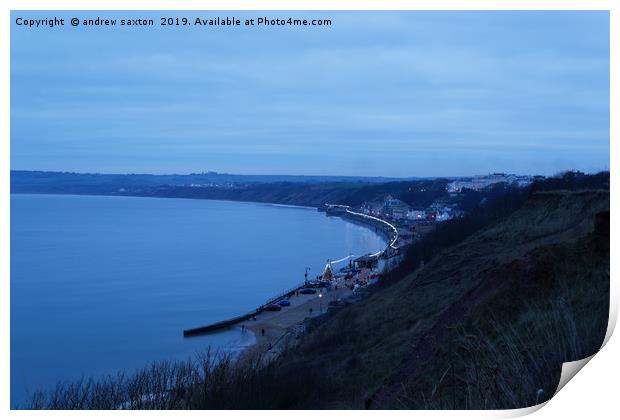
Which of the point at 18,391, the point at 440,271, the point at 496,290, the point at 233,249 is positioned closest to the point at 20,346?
the point at 18,391

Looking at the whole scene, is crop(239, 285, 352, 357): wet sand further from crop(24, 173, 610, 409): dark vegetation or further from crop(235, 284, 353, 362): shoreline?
crop(24, 173, 610, 409): dark vegetation

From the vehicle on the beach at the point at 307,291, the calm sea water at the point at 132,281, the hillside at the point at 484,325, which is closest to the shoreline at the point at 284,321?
the vehicle on the beach at the point at 307,291

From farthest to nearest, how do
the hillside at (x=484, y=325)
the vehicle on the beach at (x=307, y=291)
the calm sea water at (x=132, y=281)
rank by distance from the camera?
the vehicle on the beach at (x=307, y=291) < the calm sea water at (x=132, y=281) < the hillside at (x=484, y=325)

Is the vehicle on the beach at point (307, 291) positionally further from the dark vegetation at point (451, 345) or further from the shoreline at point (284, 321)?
the dark vegetation at point (451, 345)

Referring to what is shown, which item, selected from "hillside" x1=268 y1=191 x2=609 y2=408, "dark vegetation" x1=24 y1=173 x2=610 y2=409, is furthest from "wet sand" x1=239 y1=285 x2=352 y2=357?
"dark vegetation" x1=24 y1=173 x2=610 y2=409
